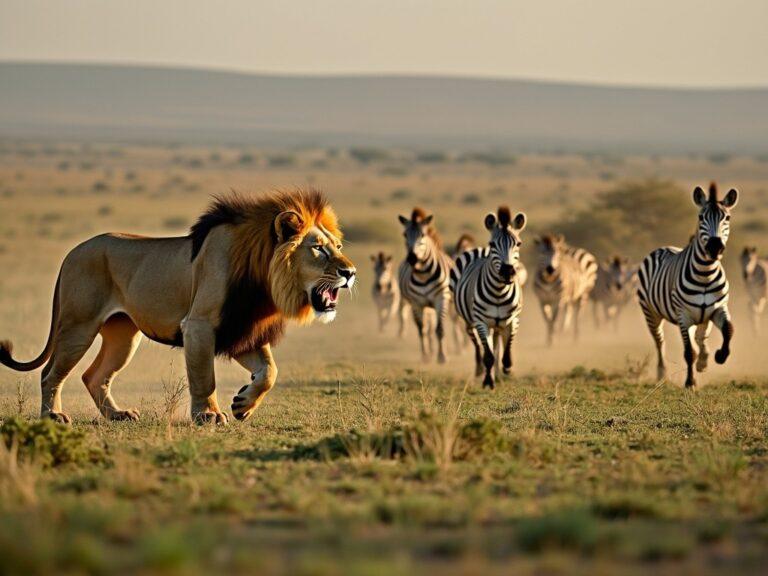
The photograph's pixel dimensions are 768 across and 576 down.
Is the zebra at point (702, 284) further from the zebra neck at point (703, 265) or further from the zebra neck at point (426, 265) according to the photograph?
the zebra neck at point (426, 265)

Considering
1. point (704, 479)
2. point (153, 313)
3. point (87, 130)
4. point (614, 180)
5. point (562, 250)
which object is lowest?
point (704, 479)

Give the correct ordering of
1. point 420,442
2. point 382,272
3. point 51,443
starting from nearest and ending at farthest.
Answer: point 51,443
point 420,442
point 382,272

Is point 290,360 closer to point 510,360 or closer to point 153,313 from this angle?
point 510,360

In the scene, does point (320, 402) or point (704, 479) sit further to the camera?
point (320, 402)

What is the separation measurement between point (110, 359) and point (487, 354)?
4.45m

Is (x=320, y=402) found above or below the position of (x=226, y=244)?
below

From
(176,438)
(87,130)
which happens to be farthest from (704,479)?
(87,130)

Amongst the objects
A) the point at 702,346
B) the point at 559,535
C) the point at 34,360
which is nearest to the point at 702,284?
the point at 702,346

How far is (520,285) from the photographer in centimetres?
1644

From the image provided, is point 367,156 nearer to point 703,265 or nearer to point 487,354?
point 487,354

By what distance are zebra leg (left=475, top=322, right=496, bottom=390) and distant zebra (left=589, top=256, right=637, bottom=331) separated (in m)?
9.53

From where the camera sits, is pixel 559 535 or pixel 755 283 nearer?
pixel 559 535

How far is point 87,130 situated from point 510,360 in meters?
140

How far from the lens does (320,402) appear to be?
12.8m
